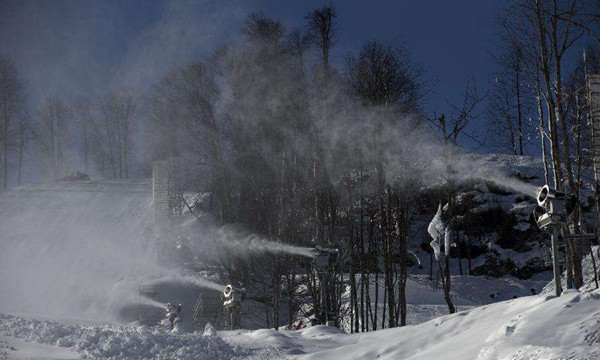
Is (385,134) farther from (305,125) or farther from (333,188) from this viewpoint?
(305,125)

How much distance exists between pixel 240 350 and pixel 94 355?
2.04 metres

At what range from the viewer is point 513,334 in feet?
16.9

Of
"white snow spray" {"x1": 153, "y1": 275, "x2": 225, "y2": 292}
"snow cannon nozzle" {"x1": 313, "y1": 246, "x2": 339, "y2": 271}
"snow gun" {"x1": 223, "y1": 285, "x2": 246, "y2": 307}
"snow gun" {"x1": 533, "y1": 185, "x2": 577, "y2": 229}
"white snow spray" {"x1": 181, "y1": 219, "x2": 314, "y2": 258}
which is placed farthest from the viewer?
"white snow spray" {"x1": 153, "y1": 275, "x2": 225, "y2": 292}

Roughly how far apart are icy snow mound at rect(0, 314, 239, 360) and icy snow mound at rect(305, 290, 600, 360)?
8.35ft

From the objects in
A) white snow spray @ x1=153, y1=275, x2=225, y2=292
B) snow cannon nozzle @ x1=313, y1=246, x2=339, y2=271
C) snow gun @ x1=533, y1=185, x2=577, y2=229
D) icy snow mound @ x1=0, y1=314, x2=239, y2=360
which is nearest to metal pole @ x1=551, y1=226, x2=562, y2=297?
snow gun @ x1=533, y1=185, x2=577, y2=229

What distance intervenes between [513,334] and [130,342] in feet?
19.9

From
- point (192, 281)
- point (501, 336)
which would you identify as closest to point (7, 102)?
point (192, 281)

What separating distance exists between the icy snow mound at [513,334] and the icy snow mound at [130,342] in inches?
100

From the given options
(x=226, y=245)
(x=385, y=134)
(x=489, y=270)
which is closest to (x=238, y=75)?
(x=226, y=245)

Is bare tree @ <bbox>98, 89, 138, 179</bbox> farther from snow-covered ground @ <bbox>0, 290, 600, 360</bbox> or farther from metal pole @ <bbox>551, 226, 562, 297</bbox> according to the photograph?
metal pole @ <bbox>551, 226, 562, 297</bbox>

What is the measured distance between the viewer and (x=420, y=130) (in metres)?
16.4

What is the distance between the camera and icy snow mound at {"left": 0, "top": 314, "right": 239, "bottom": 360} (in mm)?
9039

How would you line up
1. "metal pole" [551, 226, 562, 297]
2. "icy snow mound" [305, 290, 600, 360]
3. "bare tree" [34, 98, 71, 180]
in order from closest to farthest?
"icy snow mound" [305, 290, 600, 360]
"metal pole" [551, 226, 562, 297]
"bare tree" [34, 98, 71, 180]

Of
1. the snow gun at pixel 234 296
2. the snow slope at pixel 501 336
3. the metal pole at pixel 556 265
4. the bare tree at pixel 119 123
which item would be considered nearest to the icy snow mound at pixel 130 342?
the snow slope at pixel 501 336
